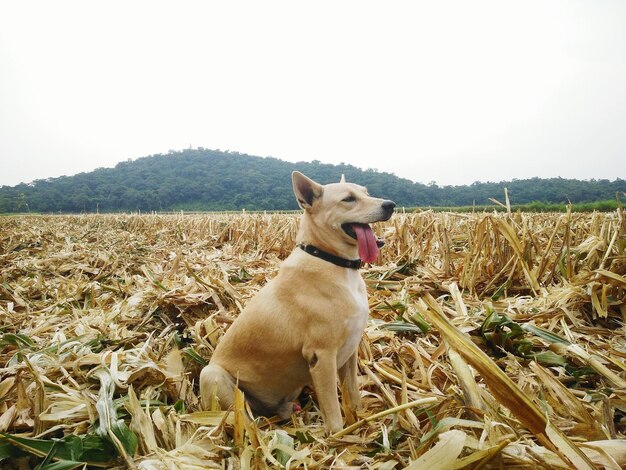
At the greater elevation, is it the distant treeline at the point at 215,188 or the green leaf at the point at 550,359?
the distant treeline at the point at 215,188

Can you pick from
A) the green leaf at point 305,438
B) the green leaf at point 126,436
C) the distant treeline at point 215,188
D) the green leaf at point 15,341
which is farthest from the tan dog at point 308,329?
the distant treeline at point 215,188

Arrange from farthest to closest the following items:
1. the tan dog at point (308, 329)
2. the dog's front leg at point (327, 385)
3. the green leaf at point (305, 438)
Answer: the tan dog at point (308, 329) < the dog's front leg at point (327, 385) < the green leaf at point (305, 438)

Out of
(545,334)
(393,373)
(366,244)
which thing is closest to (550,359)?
(545,334)

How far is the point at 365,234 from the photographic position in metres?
2.51

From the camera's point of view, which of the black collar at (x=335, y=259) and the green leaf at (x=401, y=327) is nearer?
the black collar at (x=335, y=259)

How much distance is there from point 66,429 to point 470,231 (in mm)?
4706

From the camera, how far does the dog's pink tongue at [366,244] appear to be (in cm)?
246

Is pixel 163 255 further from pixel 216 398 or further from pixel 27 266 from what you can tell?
pixel 216 398

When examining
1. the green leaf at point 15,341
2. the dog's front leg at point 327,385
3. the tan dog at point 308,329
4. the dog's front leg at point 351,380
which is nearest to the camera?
the dog's front leg at point 327,385

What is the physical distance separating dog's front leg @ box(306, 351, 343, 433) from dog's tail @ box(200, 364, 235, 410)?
1.96 feet

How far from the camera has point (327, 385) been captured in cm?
212

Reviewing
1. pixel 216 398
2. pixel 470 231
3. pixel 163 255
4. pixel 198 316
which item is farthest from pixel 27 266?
pixel 470 231

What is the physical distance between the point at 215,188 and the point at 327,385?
74.9 m

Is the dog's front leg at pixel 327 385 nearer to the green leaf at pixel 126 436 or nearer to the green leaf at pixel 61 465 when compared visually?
the green leaf at pixel 126 436
